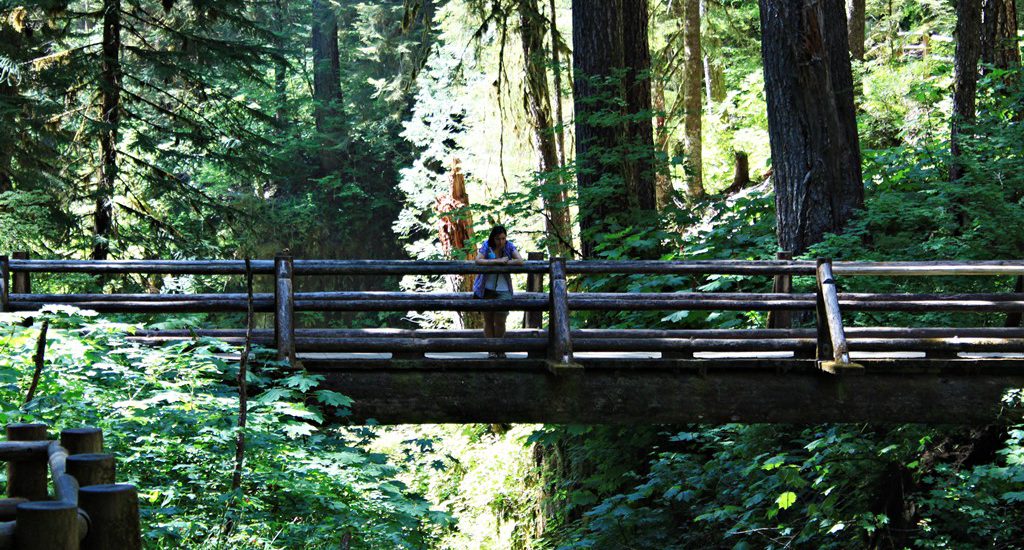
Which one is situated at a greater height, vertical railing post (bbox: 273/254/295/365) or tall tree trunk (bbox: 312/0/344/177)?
tall tree trunk (bbox: 312/0/344/177)

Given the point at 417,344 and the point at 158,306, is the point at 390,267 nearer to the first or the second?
the point at 417,344

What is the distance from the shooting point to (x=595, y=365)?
314 inches

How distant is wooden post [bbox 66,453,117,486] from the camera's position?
9.40ft

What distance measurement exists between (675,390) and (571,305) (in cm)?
107

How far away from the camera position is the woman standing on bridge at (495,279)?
28.0 ft

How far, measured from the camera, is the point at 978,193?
10641 mm

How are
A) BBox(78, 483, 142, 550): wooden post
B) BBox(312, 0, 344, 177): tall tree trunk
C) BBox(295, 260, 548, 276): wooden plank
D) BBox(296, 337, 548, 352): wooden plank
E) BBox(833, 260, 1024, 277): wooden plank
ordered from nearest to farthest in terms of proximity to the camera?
1. BBox(78, 483, 142, 550): wooden post
2. BBox(296, 337, 548, 352): wooden plank
3. BBox(295, 260, 548, 276): wooden plank
4. BBox(833, 260, 1024, 277): wooden plank
5. BBox(312, 0, 344, 177): tall tree trunk

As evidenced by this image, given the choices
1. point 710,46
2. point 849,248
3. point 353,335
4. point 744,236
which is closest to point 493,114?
point 710,46

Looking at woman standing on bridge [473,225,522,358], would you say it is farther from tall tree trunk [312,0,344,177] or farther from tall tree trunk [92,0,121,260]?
tall tree trunk [312,0,344,177]

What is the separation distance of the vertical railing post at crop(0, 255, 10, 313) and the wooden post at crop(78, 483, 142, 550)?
5942mm

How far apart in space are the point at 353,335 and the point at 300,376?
133cm

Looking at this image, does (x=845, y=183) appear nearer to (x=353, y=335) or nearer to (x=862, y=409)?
(x=862, y=409)

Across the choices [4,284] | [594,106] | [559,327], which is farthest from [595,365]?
[594,106]

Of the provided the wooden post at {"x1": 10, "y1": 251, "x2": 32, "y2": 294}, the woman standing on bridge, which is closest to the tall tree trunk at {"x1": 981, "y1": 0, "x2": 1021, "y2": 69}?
the woman standing on bridge
